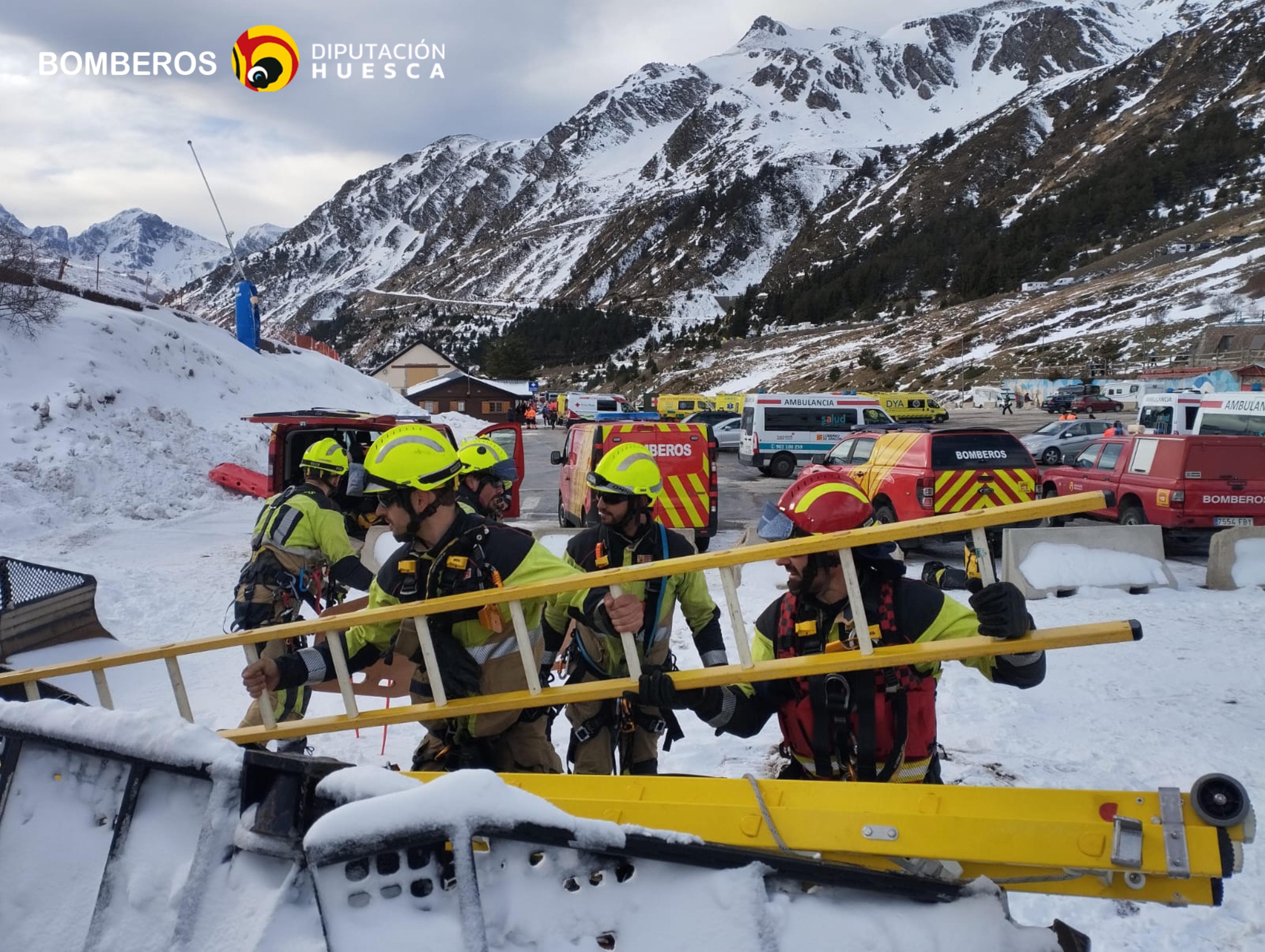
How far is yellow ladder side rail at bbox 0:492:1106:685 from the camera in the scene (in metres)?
2.05

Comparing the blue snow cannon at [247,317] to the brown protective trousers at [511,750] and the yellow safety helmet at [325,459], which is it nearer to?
the yellow safety helmet at [325,459]

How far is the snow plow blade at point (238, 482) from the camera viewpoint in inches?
625

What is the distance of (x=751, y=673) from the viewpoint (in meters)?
2.44


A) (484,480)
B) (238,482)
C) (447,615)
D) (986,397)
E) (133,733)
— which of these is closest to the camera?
(133,733)

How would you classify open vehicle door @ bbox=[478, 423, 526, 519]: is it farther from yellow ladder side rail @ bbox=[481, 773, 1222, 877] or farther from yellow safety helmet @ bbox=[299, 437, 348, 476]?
yellow ladder side rail @ bbox=[481, 773, 1222, 877]

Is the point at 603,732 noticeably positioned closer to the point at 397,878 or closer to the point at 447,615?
the point at 447,615

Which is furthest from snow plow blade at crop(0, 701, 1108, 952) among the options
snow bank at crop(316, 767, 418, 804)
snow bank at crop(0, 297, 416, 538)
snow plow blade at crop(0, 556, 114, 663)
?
snow bank at crop(0, 297, 416, 538)

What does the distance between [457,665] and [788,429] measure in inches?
894

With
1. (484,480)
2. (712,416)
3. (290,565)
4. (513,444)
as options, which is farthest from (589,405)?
(290,565)

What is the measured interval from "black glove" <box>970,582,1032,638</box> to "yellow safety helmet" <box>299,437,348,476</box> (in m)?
4.25

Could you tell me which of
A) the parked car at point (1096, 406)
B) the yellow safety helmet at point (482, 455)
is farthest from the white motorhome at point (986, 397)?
the yellow safety helmet at point (482, 455)

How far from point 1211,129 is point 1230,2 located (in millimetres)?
82729

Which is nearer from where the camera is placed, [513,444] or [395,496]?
→ [395,496]

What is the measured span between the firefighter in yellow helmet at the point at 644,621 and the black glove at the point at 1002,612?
161cm
